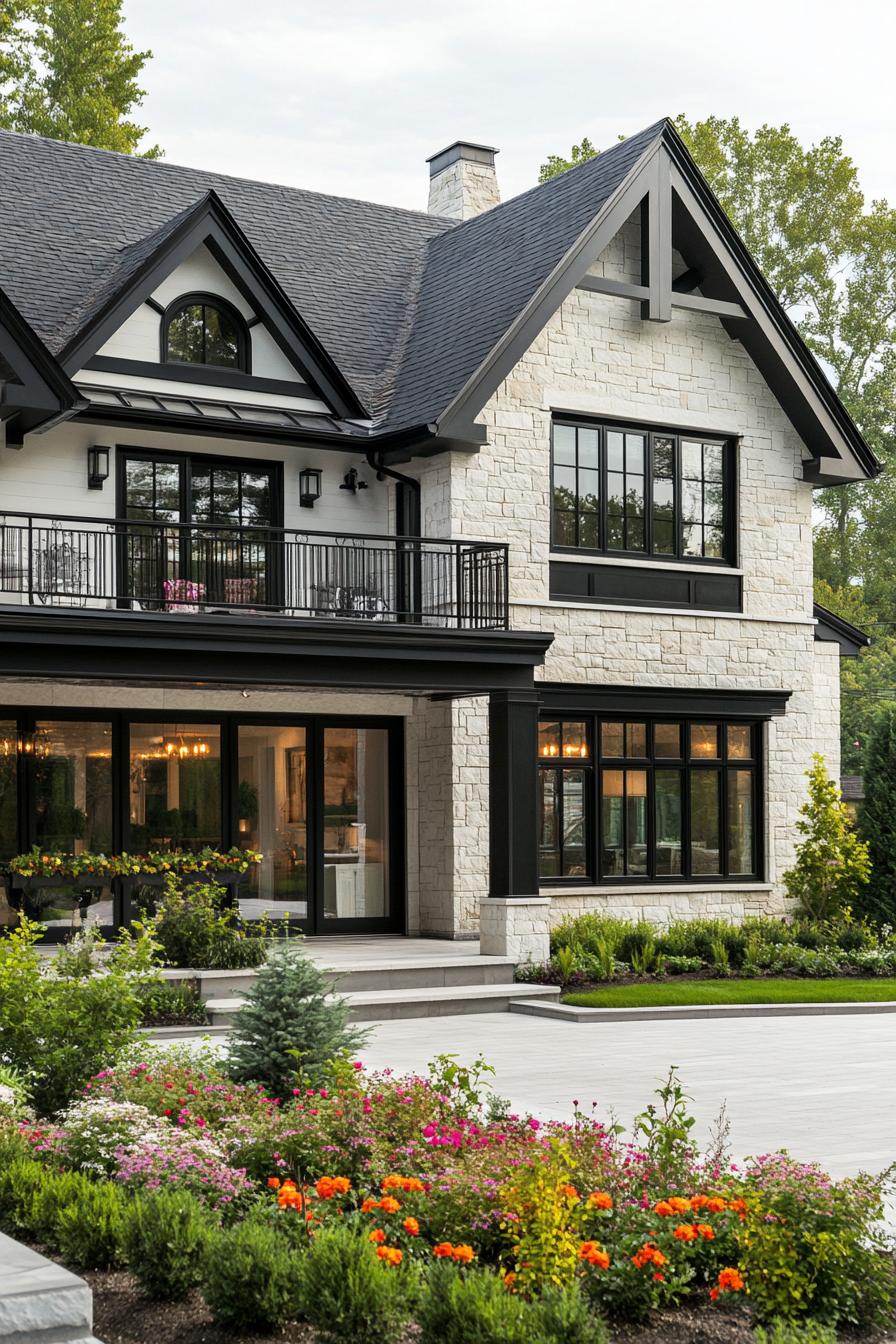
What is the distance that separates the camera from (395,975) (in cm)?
1596

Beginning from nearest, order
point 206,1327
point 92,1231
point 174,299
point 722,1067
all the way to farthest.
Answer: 1. point 206,1327
2. point 92,1231
3. point 722,1067
4. point 174,299

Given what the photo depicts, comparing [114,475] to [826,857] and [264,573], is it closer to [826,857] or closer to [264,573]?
[264,573]

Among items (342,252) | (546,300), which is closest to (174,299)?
(546,300)

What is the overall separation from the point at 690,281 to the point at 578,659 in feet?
17.4

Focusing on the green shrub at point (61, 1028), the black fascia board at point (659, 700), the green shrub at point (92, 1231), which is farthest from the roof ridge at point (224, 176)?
the green shrub at point (92, 1231)

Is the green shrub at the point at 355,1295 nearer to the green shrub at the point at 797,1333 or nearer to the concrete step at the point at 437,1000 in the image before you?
the green shrub at the point at 797,1333

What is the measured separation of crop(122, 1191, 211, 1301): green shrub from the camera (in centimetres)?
582

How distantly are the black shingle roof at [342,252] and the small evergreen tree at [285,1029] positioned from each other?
10.7 m

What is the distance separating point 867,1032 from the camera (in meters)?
14.3

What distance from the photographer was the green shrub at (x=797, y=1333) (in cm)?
489

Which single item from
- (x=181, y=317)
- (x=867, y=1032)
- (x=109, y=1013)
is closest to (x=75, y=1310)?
(x=109, y=1013)

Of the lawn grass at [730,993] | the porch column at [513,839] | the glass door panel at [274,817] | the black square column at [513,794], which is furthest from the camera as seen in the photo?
the glass door panel at [274,817]

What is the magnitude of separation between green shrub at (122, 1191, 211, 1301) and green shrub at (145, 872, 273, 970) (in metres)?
9.37

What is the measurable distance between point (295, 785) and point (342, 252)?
8.06 meters
